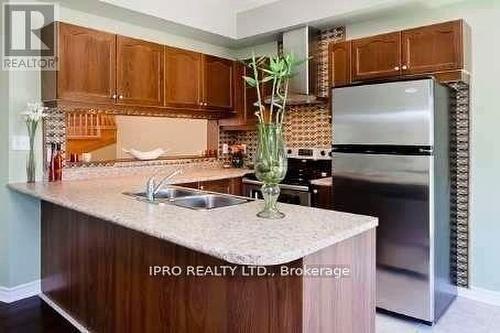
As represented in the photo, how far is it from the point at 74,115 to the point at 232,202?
6.40 feet

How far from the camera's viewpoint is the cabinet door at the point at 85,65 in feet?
9.55

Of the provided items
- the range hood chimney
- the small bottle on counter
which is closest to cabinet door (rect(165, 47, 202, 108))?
the range hood chimney

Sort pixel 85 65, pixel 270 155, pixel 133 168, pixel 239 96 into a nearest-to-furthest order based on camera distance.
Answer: pixel 270 155 < pixel 85 65 < pixel 133 168 < pixel 239 96

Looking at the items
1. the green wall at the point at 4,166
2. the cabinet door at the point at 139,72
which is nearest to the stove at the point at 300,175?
the cabinet door at the point at 139,72

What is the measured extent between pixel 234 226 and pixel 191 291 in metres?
0.38

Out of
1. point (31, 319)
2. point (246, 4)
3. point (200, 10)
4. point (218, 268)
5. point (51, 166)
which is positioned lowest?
point (31, 319)

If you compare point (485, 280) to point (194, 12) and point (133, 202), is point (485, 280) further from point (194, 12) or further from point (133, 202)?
point (194, 12)

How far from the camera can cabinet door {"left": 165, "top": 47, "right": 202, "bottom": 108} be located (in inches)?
142

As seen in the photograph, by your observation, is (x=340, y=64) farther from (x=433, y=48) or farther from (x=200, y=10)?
(x=200, y=10)

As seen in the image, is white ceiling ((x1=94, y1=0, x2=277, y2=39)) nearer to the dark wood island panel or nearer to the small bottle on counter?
the small bottle on counter

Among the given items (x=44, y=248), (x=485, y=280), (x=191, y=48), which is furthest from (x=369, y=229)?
(x=191, y=48)

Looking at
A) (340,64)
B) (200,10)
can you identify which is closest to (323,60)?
(340,64)

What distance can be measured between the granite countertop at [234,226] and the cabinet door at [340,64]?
5.26 ft

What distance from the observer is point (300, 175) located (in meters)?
3.87
